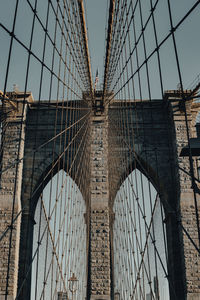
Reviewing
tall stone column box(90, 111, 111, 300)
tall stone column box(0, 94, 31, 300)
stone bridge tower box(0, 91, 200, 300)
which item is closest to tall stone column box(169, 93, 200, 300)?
stone bridge tower box(0, 91, 200, 300)

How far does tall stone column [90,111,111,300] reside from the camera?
12.3 meters

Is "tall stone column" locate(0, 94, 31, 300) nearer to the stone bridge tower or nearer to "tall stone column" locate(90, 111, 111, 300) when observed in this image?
the stone bridge tower

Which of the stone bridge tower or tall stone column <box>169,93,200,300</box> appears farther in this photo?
the stone bridge tower

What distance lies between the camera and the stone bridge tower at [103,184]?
12406 millimetres

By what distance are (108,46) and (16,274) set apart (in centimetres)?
809

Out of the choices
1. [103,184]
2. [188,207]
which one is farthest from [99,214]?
[188,207]

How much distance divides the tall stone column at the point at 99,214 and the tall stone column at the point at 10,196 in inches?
102

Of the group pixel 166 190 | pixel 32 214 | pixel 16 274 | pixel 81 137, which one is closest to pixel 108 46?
pixel 81 137

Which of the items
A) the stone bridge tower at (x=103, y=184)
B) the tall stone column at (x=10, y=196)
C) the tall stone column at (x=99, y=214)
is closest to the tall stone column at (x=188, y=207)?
the stone bridge tower at (x=103, y=184)

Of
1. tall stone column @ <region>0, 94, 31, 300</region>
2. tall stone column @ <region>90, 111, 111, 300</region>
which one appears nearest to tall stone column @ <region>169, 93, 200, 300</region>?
tall stone column @ <region>90, 111, 111, 300</region>

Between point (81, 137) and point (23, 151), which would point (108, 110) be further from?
point (23, 151)

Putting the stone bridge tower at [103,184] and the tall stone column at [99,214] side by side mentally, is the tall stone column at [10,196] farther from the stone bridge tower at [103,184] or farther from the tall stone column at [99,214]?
the tall stone column at [99,214]

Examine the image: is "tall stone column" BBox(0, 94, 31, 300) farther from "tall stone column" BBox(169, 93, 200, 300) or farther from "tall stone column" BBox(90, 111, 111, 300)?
"tall stone column" BBox(169, 93, 200, 300)

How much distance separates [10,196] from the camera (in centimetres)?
1342
